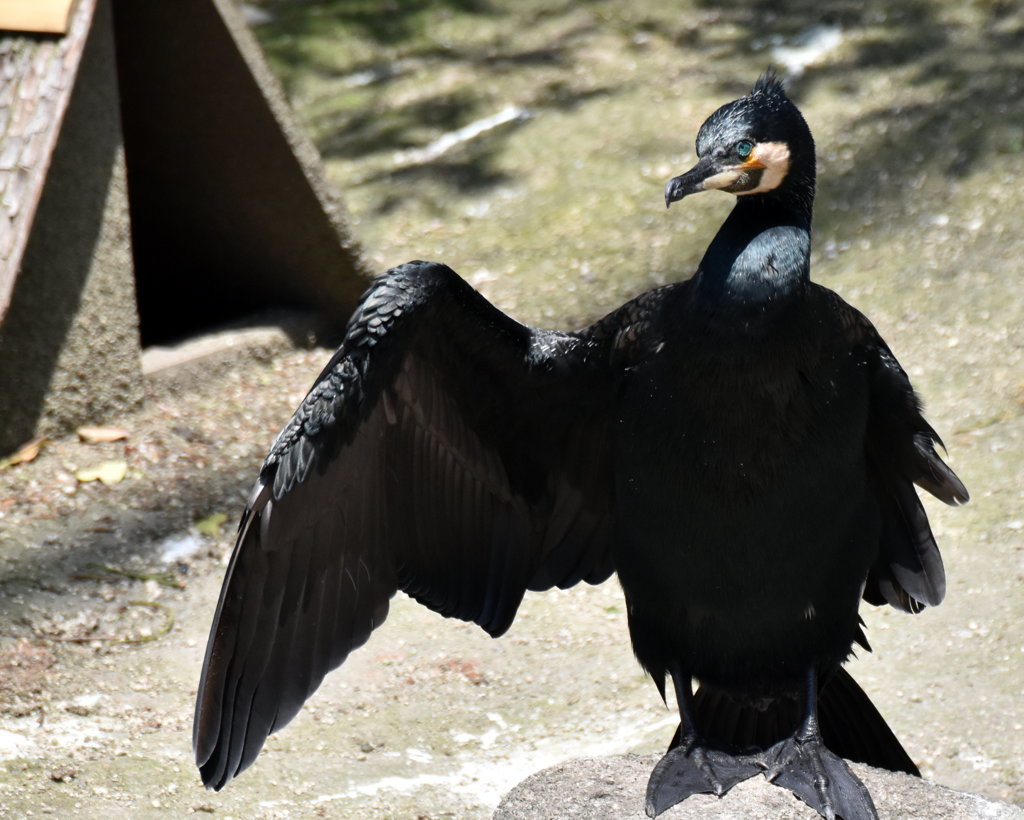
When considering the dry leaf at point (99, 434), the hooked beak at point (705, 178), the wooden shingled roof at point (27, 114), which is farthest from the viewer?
the dry leaf at point (99, 434)

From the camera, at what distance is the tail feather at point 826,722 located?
3.47 meters

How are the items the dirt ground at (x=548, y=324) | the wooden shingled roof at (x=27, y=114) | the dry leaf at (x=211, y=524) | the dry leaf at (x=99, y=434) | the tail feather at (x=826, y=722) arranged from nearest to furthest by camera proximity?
the tail feather at (x=826, y=722) < the dirt ground at (x=548, y=324) < the wooden shingled roof at (x=27, y=114) < the dry leaf at (x=211, y=524) < the dry leaf at (x=99, y=434)

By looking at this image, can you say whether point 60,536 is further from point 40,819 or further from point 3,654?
point 40,819

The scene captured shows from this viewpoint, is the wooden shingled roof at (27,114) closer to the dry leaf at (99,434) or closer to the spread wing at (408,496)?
the dry leaf at (99,434)

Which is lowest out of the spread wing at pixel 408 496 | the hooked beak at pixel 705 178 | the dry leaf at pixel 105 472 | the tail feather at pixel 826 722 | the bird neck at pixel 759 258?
the dry leaf at pixel 105 472

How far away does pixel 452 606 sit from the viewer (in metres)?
3.52

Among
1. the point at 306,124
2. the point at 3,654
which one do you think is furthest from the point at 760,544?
the point at 306,124

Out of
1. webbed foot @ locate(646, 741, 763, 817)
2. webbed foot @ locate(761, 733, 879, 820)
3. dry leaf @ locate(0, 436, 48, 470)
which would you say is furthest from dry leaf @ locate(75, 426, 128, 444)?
webbed foot @ locate(761, 733, 879, 820)

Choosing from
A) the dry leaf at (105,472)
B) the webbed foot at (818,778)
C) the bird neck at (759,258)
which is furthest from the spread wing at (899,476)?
the dry leaf at (105,472)

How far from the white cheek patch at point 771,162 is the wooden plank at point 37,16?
3.01m

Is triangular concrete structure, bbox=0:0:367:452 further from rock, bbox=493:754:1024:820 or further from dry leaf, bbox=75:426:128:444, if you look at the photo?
rock, bbox=493:754:1024:820

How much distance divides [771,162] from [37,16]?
10.2 ft

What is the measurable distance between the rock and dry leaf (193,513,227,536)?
2081 millimetres

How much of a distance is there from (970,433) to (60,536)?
3084 millimetres
